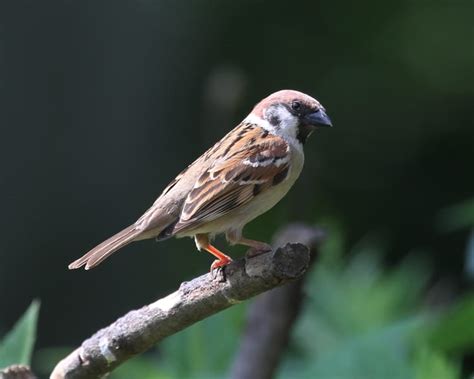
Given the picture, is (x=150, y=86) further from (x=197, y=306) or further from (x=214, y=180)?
(x=197, y=306)

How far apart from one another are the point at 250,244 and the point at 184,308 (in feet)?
1.37

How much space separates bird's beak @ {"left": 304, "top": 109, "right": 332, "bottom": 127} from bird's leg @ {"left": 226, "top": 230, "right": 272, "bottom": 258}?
335 millimetres

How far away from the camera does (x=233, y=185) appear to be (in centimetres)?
245

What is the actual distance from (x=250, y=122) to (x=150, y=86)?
3.90 metres

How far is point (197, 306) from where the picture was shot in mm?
1971

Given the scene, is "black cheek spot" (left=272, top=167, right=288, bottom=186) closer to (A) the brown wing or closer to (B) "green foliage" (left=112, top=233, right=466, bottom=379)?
(A) the brown wing

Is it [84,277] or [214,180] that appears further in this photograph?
[84,277]

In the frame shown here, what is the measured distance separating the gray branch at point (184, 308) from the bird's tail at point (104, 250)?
28 cm

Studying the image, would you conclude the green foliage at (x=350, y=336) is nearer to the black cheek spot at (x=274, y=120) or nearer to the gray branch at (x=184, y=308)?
the black cheek spot at (x=274, y=120)

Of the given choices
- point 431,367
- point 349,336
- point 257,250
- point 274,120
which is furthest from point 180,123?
point 257,250

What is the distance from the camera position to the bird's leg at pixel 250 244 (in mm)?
2036

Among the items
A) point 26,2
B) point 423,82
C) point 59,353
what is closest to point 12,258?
point 59,353

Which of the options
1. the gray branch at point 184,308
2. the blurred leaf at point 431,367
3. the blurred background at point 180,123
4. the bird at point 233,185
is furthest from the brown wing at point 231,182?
the blurred background at point 180,123

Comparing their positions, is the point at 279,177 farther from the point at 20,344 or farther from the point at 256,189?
the point at 20,344
